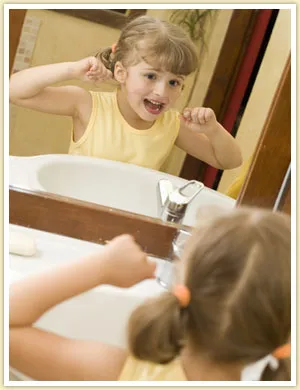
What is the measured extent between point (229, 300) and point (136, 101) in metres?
0.36

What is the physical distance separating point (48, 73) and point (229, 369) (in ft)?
1.48

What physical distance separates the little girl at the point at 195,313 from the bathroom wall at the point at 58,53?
209 mm

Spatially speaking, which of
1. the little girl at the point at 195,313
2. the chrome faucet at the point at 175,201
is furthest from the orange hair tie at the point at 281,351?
the chrome faucet at the point at 175,201

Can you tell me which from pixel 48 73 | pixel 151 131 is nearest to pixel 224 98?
pixel 151 131

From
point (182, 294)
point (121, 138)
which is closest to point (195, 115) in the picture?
point (121, 138)

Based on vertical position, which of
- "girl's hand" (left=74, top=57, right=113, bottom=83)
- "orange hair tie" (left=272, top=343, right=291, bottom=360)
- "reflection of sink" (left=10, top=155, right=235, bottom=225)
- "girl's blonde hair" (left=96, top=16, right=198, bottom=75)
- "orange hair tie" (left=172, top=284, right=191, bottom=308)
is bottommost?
"orange hair tie" (left=272, top=343, right=291, bottom=360)

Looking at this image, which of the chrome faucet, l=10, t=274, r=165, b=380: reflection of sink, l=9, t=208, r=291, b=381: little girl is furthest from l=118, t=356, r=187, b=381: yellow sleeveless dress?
the chrome faucet

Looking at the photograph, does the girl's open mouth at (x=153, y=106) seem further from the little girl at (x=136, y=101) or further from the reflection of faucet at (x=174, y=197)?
the reflection of faucet at (x=174, y=197)

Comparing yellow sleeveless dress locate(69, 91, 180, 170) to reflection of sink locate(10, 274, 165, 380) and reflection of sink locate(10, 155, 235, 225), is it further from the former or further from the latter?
reflection of sink locate(10, 274, 165, 380)

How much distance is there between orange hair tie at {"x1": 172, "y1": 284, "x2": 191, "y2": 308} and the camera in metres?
0.64

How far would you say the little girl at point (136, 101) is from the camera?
0.84 meters

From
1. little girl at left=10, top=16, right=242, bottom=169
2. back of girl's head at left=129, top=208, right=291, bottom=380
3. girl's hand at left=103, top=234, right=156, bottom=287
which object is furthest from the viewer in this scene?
little girl at left=10, top=16, right=242, bottom=169

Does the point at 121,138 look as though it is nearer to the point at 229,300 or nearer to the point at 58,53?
the point at 58,53

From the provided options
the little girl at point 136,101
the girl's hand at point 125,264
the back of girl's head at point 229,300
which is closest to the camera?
the back of girl's head at point 229,300
